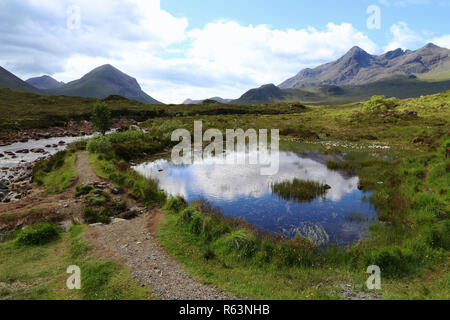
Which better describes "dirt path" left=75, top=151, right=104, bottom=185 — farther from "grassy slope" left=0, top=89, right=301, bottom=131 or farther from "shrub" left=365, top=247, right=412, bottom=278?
"grassy slope" left=0, top=89, right=301, bottom=131

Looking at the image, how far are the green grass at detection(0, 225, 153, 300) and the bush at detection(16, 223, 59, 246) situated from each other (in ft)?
1.46

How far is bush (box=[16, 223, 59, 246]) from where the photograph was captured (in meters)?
13.5

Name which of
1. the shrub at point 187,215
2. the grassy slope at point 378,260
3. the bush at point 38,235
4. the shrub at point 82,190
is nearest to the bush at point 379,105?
the grassy slope at point 378,260

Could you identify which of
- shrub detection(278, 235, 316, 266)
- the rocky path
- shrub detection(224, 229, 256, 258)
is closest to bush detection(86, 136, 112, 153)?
the rocky path

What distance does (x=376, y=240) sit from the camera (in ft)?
47.2

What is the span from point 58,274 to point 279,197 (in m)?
17.8

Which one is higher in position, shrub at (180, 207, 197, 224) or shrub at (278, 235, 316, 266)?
shrub at (180, 207, 197, 224)

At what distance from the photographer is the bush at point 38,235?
1350 cm

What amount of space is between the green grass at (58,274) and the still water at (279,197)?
33.3ft

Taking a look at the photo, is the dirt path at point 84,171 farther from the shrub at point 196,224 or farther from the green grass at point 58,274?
the shrub at point 196,224

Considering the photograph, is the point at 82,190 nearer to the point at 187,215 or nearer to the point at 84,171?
the point at 84,171

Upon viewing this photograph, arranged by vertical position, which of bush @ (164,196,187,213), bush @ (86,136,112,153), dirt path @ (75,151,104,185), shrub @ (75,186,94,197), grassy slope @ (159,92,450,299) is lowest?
grassy slope @ (159,92,450,299)

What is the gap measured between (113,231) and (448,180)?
27.0 meters
